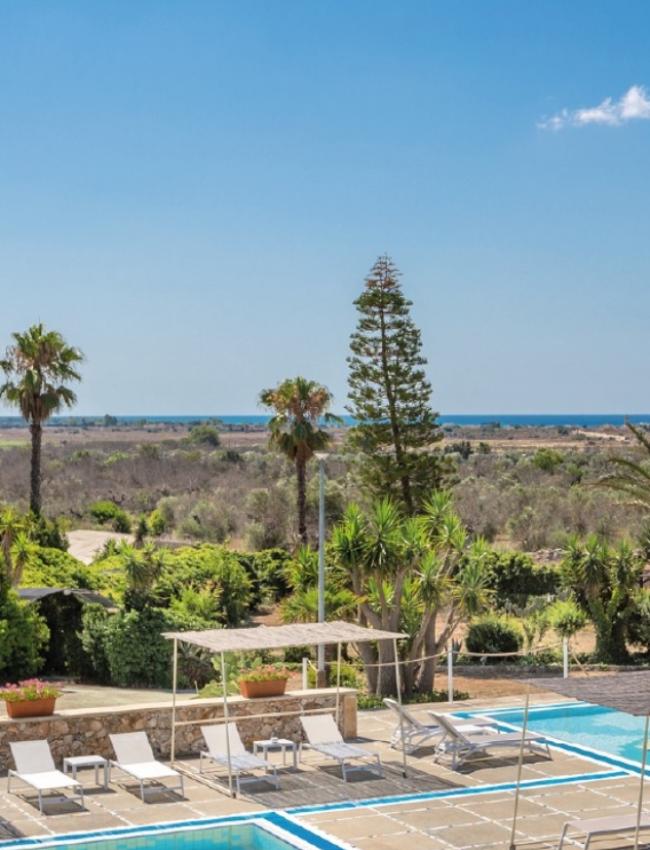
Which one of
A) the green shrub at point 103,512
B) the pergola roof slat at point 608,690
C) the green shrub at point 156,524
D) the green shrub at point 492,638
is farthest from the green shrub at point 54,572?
the green shrub at point 103,512

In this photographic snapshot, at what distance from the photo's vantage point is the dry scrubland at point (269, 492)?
4675 centimetres

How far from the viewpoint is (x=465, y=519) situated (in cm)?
4844

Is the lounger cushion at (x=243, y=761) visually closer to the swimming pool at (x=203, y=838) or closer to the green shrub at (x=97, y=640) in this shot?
the swimming pool at (x=203, y=838)

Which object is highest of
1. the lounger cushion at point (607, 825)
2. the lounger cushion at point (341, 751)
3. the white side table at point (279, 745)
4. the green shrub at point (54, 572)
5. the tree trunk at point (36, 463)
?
the tree trunk at point (36, 463)

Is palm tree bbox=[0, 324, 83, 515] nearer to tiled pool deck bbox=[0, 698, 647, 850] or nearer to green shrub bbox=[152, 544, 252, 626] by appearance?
green shrub bbox=[152, 544, 252, 626]

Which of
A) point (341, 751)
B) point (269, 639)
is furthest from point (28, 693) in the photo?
point (341, 751)

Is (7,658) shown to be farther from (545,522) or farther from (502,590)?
(545,522)

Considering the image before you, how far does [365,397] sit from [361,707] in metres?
14.8

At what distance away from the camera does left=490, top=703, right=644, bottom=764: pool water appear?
17.6m

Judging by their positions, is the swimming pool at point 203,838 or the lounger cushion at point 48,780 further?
the lounger cushion at point 48,780

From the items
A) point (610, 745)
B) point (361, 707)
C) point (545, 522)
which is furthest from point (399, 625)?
point (545, 522)

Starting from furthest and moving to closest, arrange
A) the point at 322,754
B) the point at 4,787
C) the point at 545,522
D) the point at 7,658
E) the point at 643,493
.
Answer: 1. the point at 545,522
2. the point at 643,493
3. the point at 7,658
4. the point at 322,754
5. the point at 4,787

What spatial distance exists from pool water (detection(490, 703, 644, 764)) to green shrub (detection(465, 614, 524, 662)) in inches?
280

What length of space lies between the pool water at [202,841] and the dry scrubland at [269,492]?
48.6 feet
